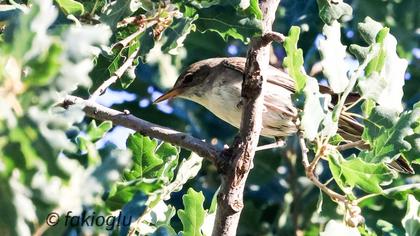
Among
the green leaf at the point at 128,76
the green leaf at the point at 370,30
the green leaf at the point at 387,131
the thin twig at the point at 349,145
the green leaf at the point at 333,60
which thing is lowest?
the green leaf at the point at 128,76

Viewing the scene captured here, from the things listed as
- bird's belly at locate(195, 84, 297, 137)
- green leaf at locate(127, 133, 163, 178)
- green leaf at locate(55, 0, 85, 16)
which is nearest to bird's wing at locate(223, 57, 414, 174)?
bird's belly at locate(195, 84, 297, 137)

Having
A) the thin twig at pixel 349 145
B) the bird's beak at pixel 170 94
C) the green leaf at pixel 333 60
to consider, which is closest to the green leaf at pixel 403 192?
the thin twig at pixel 349 145

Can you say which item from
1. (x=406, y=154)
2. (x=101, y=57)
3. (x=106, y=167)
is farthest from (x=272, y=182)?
(x=106, y=167)

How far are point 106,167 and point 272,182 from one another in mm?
4603

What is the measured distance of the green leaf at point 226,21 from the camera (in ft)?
10.2

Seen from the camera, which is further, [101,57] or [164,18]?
[101,57]

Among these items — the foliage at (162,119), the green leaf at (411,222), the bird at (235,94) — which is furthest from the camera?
the bird at (235,94)

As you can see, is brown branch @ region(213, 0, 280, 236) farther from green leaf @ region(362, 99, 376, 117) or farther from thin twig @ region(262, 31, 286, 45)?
green leaf @ region(362, 99, 376, 117)

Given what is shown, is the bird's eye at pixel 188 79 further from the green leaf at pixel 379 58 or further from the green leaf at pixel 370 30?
the green leaf at pixel 379 58

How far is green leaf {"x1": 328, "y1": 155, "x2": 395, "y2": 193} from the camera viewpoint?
9.31 feet

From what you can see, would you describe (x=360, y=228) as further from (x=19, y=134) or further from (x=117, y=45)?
(x=19, y=134)

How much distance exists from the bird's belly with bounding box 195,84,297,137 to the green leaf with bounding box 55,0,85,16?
215 centimetres

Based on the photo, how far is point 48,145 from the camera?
69.0 inches

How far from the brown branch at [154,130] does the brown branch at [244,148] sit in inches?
2.3
